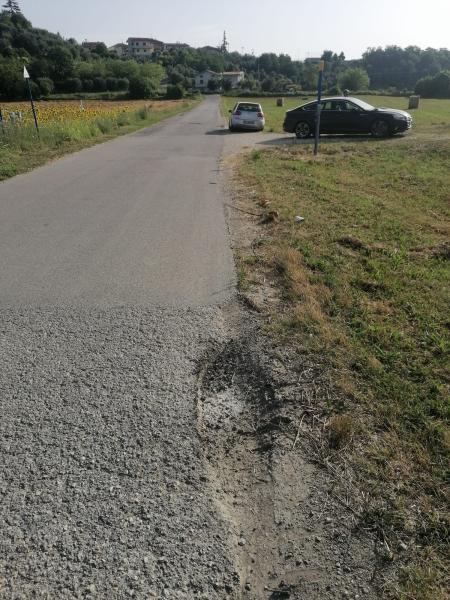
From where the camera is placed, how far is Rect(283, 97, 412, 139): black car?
1744 cm

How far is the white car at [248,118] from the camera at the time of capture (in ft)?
73.6

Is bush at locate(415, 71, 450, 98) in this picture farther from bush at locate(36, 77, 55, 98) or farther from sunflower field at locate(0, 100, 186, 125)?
bush at locate(36, 77, 55, 98)

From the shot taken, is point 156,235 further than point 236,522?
Yes

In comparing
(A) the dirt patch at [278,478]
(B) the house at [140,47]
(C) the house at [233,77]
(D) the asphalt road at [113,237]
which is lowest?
(D) the asphalt road at [113,237]

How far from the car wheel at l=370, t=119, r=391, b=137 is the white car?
659 centimetres

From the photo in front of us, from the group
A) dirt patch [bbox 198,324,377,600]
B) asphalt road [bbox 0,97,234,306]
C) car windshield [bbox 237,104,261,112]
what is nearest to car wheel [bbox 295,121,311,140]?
car windshield [bbox 237,104,261,112]

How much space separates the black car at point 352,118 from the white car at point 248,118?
4.54 metres

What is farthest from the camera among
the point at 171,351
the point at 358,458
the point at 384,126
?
the point at 384,126

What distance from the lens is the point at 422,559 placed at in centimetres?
193

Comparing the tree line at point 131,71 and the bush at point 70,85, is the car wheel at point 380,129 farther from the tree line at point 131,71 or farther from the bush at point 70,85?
the bush at point 70,85

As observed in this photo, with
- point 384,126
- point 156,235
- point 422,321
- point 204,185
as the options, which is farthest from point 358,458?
point 384,126

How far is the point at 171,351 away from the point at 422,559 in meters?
2.18

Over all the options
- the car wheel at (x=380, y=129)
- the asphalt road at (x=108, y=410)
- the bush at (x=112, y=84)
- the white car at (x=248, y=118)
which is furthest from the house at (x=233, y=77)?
the asphalt road at (x=108, y=410)

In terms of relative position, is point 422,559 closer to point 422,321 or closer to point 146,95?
point 422,321
